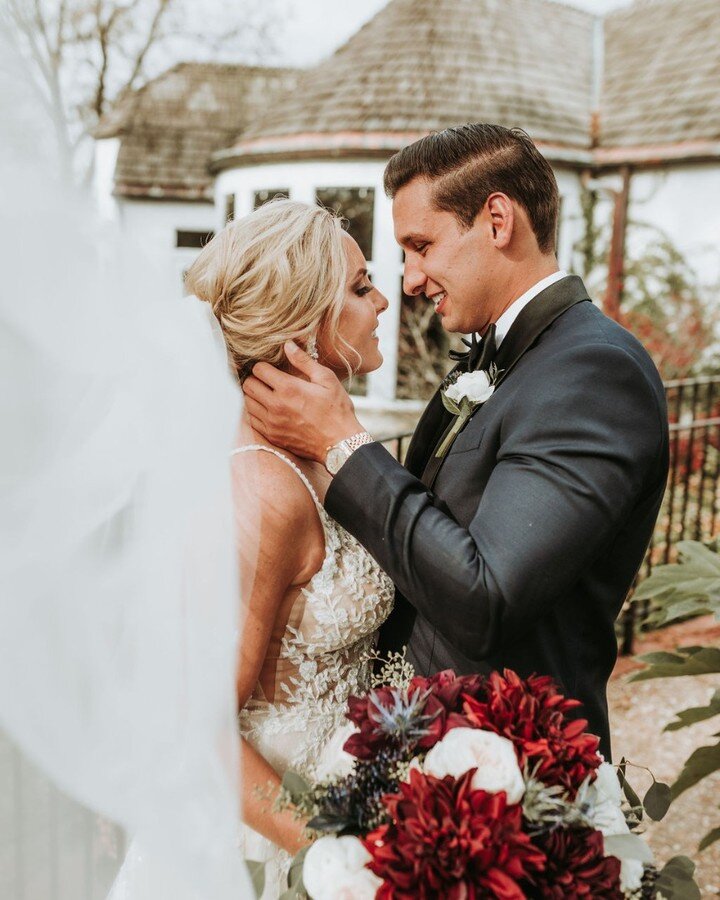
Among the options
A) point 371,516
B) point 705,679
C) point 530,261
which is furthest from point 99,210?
point 705,679

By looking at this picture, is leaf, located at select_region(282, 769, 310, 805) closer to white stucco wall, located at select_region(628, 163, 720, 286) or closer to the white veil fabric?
the white veil fabric

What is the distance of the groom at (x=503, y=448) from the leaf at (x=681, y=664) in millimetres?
1075

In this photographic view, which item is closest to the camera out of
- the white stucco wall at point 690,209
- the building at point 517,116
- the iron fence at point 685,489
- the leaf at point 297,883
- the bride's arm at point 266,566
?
the leaf at point 297,883

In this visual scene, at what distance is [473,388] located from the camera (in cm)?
207

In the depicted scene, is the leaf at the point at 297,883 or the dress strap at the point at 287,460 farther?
the dress strap at the point at 287,460

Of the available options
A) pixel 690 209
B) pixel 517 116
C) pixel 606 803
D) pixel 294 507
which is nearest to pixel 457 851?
pixel 606 803

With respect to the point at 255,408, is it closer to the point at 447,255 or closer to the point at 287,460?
the point at 287,460

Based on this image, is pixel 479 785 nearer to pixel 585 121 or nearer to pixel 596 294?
pixel 596 294

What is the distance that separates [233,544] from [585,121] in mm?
14150

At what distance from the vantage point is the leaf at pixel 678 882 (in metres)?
1.41

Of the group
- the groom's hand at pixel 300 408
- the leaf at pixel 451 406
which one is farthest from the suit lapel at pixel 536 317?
the groom's hand at pixel 300 408

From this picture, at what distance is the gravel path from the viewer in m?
4.08

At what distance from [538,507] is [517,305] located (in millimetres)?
794

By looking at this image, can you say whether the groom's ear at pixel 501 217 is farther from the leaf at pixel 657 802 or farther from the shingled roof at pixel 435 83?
the shingled roof at pixel 435 83
